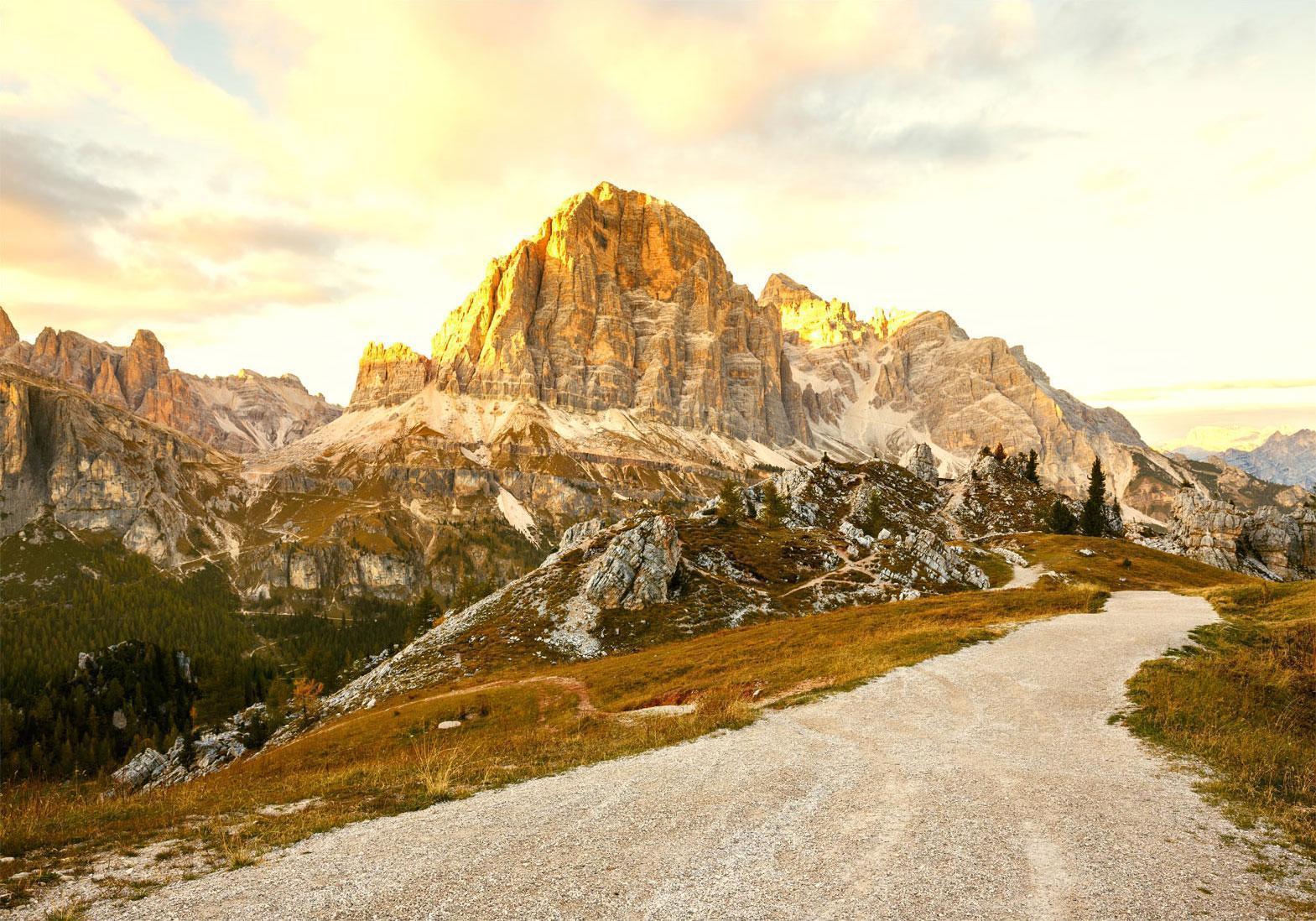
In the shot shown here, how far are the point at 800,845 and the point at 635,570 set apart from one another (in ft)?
224

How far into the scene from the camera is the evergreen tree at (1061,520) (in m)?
127

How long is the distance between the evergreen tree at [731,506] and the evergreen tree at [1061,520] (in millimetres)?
62861

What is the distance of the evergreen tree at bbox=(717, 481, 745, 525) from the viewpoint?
108081mm

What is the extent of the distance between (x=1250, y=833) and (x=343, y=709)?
240 feet

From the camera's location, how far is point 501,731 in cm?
4303

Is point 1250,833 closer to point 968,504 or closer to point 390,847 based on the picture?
point 390,847

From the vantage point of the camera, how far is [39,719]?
146 metres

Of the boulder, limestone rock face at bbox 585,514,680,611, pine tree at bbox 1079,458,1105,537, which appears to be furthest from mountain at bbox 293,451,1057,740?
pine tree at bbox 1079,458,1105,537

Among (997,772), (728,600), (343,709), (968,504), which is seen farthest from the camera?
(968,504)

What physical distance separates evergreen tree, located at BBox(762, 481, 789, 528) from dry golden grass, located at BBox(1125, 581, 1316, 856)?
75286mm

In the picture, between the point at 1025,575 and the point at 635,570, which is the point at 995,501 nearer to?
the point at 1025,575

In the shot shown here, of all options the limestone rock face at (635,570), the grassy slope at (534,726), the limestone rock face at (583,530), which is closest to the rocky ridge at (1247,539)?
the grassy slope at (534,726)

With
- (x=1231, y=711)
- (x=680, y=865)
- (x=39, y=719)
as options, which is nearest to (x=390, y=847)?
(x=680, y=865)

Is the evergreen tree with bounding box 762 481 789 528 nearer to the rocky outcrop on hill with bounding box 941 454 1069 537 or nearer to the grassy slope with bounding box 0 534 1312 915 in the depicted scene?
the rocky outcrop on hill with bounding box 941 454 1069 537
